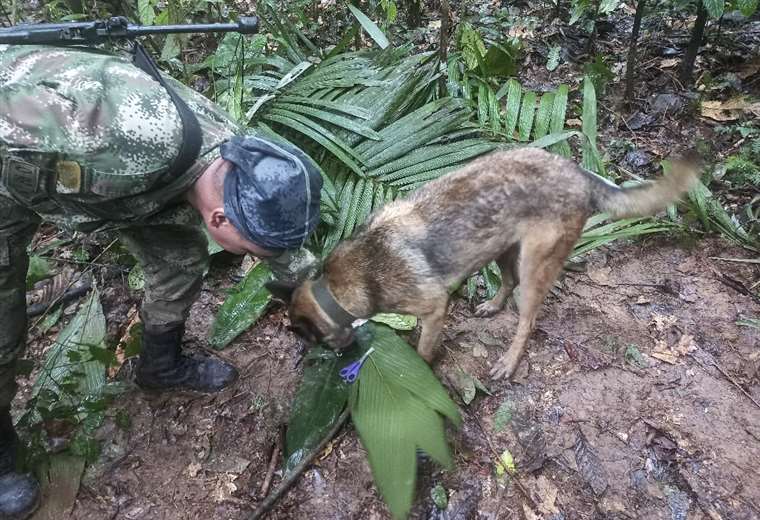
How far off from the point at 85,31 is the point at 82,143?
0.64 meters

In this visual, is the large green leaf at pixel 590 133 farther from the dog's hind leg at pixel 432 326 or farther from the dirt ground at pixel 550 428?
the dog's hind leg at pixel 432 326

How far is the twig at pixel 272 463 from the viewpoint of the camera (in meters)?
2.87

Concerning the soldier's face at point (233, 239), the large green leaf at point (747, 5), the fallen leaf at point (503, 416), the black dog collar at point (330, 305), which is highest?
the large green leaf at point (747, 5)

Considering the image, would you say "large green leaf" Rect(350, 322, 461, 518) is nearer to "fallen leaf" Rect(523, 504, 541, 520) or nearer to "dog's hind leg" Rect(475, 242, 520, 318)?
"fallen leaf" Rect(523, 504, 541, 520)

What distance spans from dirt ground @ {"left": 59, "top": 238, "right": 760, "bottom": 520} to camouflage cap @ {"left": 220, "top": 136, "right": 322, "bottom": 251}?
1484 mm

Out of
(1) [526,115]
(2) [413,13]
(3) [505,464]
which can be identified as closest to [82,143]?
(3) [505,464]

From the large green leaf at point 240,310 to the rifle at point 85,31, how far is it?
158 cm

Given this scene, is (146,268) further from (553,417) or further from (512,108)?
(512,108)

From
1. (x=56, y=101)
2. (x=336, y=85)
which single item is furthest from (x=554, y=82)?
(x=56, y=101)

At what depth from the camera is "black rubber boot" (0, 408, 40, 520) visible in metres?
2.71

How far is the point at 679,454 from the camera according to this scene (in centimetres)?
289

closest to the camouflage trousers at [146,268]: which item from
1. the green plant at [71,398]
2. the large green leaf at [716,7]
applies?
the green plant at [71,398]

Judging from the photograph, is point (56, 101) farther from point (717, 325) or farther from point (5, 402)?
point (717, 325)

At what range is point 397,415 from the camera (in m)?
2.64
